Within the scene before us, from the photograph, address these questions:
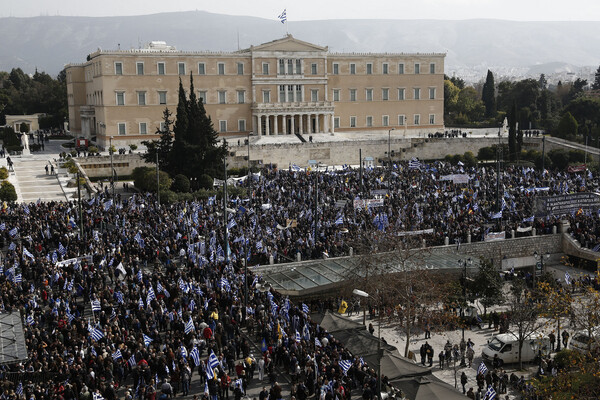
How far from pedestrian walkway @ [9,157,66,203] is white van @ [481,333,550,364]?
3081cm

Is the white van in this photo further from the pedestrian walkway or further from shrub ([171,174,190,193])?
the pedestrian walkway

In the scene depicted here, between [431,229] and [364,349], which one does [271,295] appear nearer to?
[364,349]

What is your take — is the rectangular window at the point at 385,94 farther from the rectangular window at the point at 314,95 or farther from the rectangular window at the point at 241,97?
the rectangular window at the point at 241,97

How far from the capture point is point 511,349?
2462 cm

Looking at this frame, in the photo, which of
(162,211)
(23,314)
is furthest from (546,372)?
(162,211)

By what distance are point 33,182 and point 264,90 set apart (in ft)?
97.8

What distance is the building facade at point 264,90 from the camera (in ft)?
226

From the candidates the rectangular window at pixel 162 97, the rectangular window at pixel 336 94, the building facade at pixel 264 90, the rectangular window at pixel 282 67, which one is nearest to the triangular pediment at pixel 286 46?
the building facade at pixel 264 90

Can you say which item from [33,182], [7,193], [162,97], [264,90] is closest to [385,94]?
[264,90]

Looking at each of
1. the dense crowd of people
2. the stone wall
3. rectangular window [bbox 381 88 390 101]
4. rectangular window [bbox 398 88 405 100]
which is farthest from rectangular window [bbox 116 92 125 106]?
rectangular window [bbox 398 88 405 100]

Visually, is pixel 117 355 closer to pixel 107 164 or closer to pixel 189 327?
A: pixel 189 327

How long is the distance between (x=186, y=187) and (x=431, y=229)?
18778mm

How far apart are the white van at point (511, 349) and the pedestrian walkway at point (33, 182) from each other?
3081 cm

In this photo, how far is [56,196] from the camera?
46.3 meters
